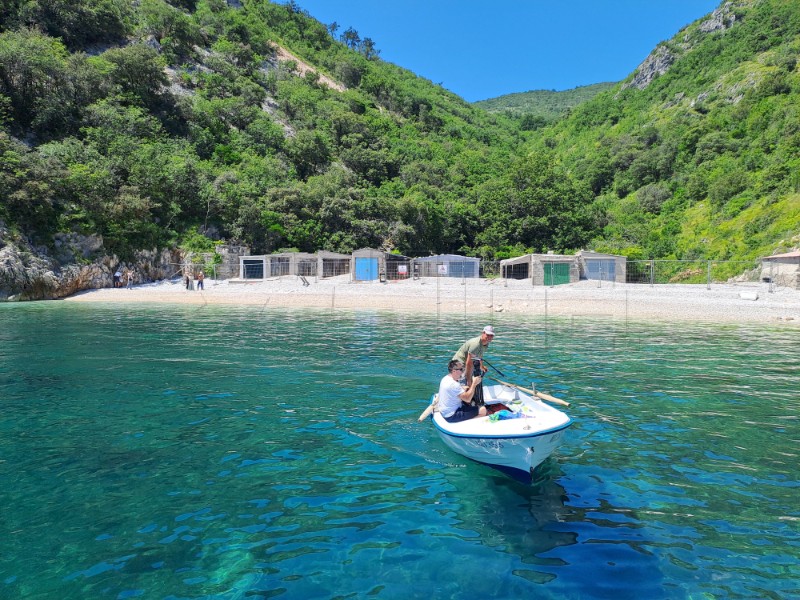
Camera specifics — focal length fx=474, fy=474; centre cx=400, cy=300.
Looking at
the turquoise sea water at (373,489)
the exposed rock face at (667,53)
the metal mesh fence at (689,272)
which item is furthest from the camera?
the exposed rock face at (667,53)

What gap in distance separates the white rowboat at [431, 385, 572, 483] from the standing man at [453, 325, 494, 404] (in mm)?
995

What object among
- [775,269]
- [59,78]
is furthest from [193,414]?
[59,78]

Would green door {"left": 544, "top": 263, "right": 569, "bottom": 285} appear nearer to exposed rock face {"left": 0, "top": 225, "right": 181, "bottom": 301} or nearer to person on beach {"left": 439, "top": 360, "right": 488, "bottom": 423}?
person on beach {"left": 439, "top": 360, "right": 488, "bottom": 423}

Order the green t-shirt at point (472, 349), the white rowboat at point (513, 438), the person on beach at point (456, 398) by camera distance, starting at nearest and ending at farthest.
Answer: the white rowboat at point (513, 438) < the person on beach at point (456, 398) < the green t-shirt at point (472, 349)

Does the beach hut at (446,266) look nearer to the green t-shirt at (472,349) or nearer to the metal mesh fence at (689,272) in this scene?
the metal mesh fence at (689,272)

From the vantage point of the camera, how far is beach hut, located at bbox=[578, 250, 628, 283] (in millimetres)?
46812

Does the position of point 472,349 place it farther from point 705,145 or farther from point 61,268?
point 705,145

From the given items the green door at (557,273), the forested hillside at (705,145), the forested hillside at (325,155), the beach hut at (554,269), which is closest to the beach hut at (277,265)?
the forested hillside at (325,155)

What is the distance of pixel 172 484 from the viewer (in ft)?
24.8

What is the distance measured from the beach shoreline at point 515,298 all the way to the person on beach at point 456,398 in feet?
75.7

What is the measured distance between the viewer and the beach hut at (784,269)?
36031 mm

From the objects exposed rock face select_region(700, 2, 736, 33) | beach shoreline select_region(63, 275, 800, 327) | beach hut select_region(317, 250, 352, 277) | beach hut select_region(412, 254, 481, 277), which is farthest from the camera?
exposed rock face select_region(700, 2, 736, 33)

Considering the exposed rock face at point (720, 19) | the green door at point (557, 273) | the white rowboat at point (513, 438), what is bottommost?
the white rowboat at point (513, 438)

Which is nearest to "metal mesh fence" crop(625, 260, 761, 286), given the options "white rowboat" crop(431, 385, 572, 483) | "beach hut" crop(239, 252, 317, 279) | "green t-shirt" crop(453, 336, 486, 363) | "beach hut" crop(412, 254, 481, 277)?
"beach hut" crop(412, 254, 481, 277)
